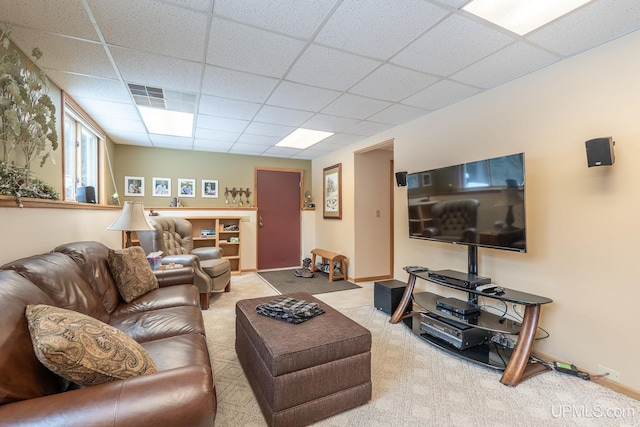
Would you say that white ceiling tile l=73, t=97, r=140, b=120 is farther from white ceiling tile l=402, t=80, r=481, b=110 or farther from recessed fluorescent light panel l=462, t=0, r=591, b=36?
recessed fluorescent light panel l=462, t=0, r=591, b=36

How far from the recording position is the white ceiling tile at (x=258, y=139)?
427 centimetres

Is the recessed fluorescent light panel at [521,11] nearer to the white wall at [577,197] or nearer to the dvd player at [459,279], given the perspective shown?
the white wall at [577,197]

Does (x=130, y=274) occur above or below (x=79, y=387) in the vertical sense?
above

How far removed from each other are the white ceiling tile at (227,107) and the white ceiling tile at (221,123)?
14cm

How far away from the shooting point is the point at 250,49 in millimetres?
2025

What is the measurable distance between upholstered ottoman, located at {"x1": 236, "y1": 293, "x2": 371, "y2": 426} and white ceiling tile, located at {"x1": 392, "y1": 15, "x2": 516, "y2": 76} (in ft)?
6.45

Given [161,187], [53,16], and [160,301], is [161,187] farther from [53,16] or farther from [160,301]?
[53,16]

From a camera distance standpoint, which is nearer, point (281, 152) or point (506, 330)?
point (506, 330)

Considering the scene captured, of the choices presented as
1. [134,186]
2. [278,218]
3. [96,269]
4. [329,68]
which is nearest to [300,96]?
[329,68]

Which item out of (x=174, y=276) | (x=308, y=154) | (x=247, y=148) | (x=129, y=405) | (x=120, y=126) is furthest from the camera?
(x=308, y=154)

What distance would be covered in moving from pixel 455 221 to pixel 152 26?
2731 mm

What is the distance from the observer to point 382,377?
6.63ft

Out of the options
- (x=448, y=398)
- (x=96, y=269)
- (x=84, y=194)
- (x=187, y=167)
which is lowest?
(x=448, y=398)

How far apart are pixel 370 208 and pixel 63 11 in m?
4.11
